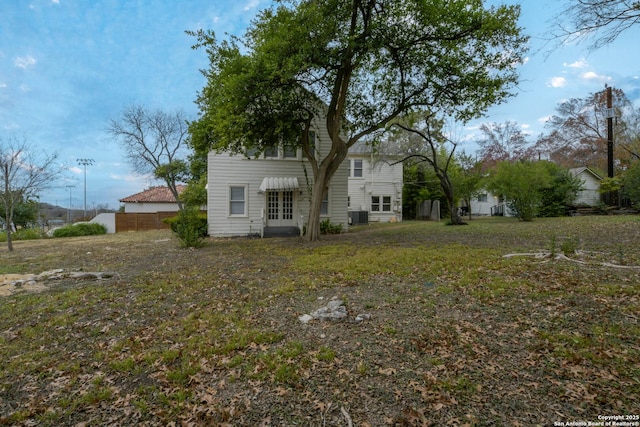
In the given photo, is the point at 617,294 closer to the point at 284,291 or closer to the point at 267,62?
the point at 284,291

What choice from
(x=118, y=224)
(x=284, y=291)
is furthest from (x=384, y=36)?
(x=118, y=224)

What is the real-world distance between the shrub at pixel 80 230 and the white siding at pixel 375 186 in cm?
1924

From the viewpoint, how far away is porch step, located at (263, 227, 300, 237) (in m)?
14.8

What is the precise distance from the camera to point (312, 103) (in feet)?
41.1

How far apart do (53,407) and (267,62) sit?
8487mm

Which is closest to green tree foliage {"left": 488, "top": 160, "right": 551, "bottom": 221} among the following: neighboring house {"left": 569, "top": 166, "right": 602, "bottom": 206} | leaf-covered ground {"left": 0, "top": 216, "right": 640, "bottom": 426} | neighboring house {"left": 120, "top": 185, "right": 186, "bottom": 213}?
neighboring house {"left": 569, "top": 166, "right": 602, "bottom": 206}

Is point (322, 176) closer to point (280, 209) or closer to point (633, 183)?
point (280, 209)

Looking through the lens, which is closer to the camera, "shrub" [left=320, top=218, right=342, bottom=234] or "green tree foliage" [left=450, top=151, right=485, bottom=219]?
"shrub" [left=320, top=218, right=342, bottom=234]

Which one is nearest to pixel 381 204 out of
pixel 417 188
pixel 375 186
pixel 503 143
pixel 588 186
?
pixel 375 186

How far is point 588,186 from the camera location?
81.3 ft

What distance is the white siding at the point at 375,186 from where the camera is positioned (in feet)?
79.4

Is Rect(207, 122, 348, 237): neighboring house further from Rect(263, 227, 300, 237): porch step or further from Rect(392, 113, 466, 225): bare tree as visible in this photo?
Rect(392, 113, 466, 225): bare tree

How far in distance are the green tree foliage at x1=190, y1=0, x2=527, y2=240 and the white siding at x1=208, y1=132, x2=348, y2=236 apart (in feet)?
7.86

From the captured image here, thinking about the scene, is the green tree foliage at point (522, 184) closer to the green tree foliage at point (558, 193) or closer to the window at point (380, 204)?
the green tree foliage at point (558, 193)
